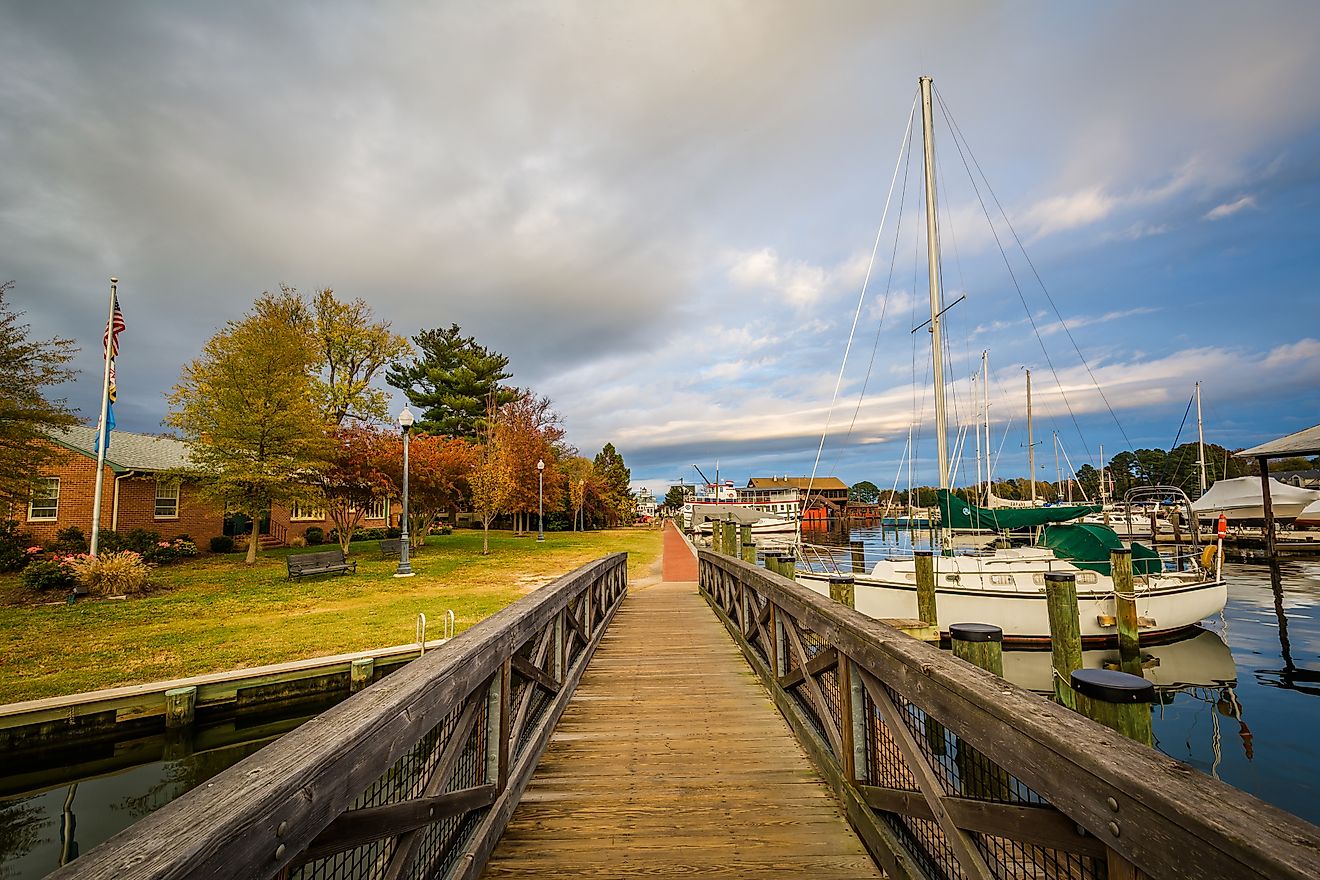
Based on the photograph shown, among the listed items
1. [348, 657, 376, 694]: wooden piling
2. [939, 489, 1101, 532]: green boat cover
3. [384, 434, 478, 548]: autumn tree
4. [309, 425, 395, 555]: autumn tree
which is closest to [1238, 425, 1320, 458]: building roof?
[939, 489, 1101, 532]: green boat cover

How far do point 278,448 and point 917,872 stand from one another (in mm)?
22912

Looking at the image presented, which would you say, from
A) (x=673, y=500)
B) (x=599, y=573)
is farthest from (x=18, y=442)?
(x=673, y=500)

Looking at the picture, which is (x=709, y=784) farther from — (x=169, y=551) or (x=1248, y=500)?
(x=1248, y=500)

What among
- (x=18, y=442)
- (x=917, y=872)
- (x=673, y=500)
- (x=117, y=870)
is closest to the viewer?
(x=117, y=870)

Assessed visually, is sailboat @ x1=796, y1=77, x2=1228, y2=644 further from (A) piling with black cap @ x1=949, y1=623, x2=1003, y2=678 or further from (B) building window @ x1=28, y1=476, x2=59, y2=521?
(B) building window @ x1=28, y1=476, x2=59, y2=521

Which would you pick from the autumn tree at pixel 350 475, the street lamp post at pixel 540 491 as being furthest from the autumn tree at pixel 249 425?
the street lamp post at pixel 540 491

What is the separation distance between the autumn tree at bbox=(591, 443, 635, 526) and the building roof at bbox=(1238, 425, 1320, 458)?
41.7m

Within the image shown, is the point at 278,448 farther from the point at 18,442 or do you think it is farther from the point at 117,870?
the point at 117,870

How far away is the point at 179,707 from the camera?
7.24 metres

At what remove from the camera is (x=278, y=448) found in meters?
20.1

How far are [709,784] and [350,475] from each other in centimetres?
2317


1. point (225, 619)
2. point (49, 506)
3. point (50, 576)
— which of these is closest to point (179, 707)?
point (225, 619)

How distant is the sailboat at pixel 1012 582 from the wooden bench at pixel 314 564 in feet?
44.7

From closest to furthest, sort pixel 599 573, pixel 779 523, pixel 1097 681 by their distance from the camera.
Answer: pixel 1097 681, pixel 599 573, pixel 779 523
